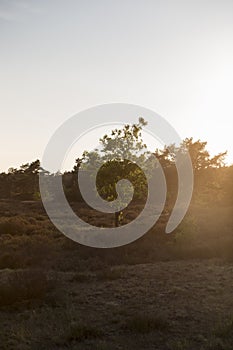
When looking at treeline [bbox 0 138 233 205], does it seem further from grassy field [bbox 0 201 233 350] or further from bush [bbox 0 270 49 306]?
bush [bbox 0 270 49 306]

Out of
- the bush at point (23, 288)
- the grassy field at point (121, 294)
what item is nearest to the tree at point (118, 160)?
the grassy field at point (121, 294)

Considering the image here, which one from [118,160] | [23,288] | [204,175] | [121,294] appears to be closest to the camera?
[23,288]

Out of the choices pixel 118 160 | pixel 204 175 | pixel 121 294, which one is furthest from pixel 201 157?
pixel 121 294

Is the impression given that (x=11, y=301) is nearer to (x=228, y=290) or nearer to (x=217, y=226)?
(x=228, y=290)

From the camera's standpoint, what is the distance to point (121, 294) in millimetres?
11781

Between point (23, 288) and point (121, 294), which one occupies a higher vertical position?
point (23, 288)

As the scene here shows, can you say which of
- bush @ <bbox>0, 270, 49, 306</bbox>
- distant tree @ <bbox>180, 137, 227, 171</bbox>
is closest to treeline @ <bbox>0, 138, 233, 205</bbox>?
distant tree @ <bbox>180, 137, 227, 171</bbox>

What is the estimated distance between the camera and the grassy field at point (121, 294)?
8297 mm

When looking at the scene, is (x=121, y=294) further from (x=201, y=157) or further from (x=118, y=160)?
(x=201, y=157)

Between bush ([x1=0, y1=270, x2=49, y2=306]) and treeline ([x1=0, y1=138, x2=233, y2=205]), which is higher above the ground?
treeline ([x1=0, y1=138, x2=233, y2=205])

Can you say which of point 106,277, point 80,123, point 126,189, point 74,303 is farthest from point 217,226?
point 74,303

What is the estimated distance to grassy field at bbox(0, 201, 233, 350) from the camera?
8.30m

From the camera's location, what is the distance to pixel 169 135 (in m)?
23.4

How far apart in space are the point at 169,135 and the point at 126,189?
13.2 feet
